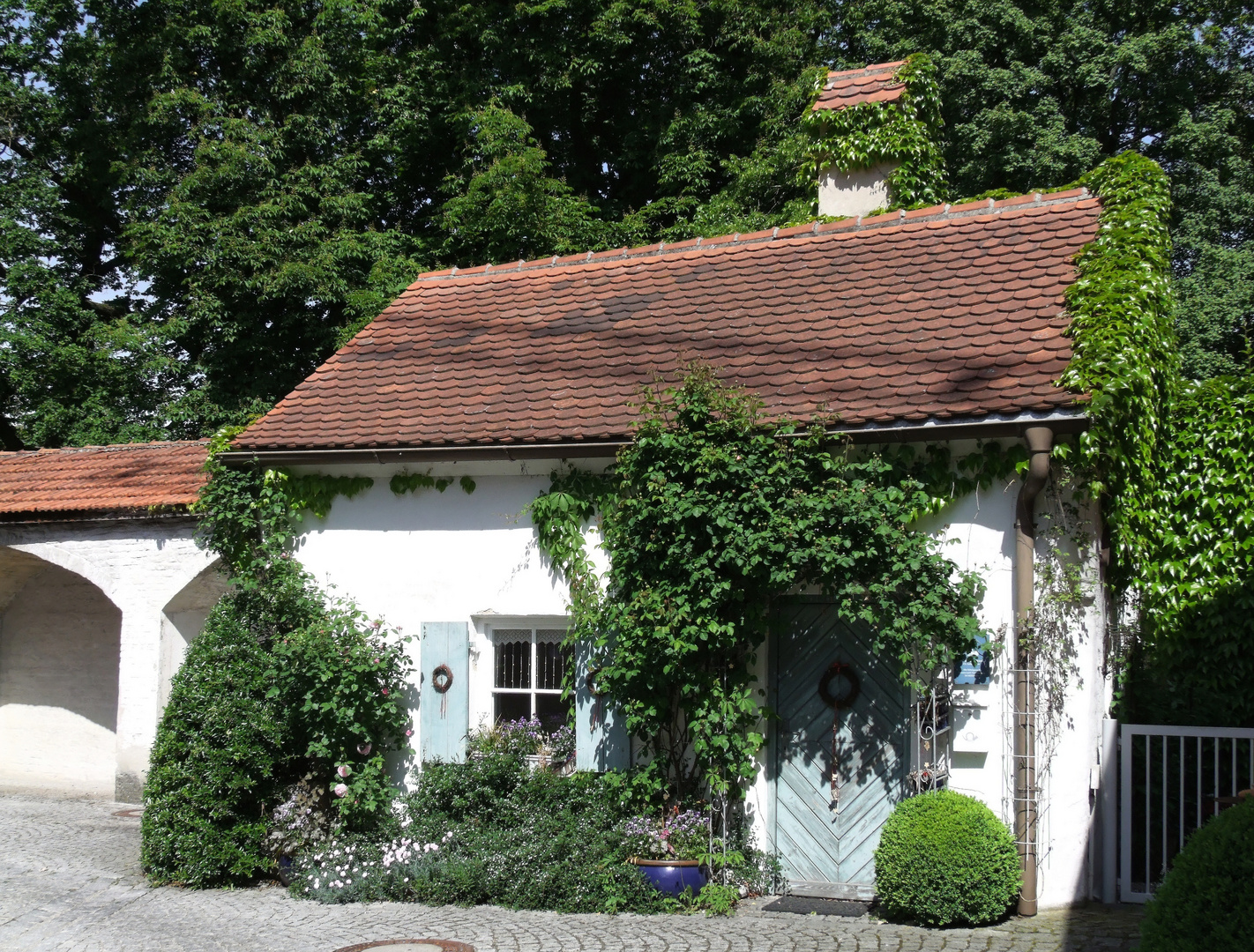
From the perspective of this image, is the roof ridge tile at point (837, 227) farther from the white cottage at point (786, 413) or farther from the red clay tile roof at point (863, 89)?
the red clay tile roof at point (863, 89)

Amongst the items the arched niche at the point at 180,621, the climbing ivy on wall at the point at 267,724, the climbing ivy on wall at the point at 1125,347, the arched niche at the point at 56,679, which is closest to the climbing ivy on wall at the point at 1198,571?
the climbing ivy on wall at the point at 1125,347

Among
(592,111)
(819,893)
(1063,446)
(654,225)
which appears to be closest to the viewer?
(1063,446)

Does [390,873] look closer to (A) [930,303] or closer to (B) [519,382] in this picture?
(B) [519,382]

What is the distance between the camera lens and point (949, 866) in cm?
698

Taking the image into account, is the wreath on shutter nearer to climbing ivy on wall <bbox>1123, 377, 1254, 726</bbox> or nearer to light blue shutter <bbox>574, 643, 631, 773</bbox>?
light blue shutter <bbox>574, 643, 631, 773</bbox>

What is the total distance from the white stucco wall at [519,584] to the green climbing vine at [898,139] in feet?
17.5

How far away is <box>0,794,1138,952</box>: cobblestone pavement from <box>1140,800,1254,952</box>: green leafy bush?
5.98ft

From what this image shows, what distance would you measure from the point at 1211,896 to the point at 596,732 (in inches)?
192

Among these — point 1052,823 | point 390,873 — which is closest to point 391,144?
point 390,873

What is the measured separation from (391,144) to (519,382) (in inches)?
452

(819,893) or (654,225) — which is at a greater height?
(654,225)

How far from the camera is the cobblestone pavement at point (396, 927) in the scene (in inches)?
265

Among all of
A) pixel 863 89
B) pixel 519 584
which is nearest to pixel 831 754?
pixel 519 584

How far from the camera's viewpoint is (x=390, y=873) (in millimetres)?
8328
